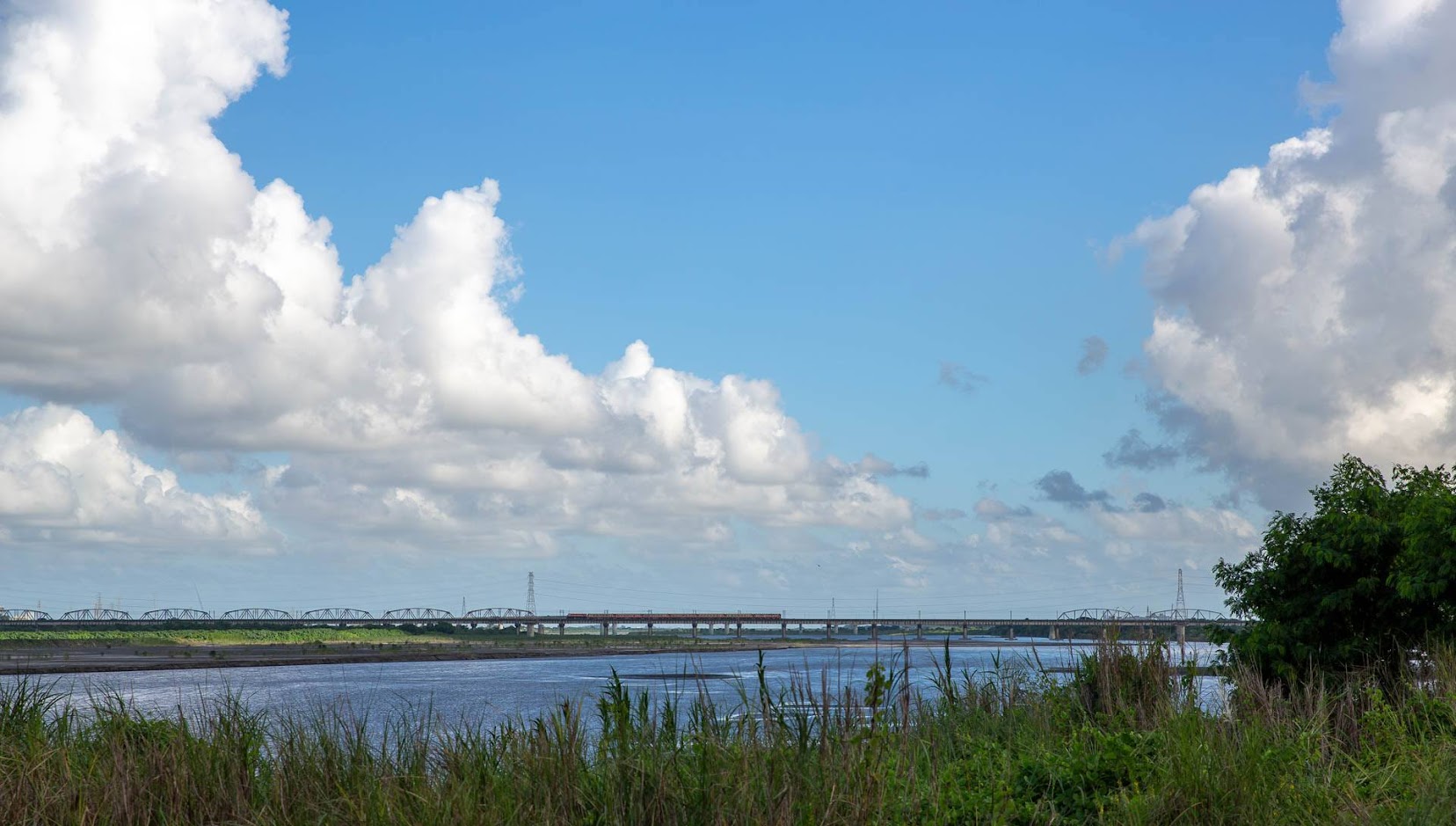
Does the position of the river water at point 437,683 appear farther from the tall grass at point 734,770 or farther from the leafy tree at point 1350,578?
the tall grass at point 734,770

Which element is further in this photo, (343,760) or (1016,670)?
(1016,670)

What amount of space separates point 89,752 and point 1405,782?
45.1ft

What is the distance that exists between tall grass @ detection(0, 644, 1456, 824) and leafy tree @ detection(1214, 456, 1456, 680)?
13702mm

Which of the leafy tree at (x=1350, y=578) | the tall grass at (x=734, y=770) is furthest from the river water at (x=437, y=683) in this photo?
the tall grass at (x=734, y=770)

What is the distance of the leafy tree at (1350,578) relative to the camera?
27438mm

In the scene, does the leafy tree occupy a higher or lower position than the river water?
higher

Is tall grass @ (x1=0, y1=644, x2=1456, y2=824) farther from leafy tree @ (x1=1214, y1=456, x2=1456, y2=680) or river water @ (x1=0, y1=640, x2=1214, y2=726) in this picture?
river water @ (x1=0, y1=640, x2=1214, y2=726)

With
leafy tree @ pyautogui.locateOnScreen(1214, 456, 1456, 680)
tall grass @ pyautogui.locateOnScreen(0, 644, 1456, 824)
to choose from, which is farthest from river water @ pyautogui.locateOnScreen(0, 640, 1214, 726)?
tall grass @ pyautogui.locateOnScreen(0, 644, 1456, 824)

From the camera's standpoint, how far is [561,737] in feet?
33.9

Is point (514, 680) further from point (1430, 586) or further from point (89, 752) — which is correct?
point (89, 752)

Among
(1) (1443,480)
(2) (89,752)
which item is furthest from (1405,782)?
(1) (1443,480)

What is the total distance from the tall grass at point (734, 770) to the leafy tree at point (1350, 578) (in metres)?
13.7

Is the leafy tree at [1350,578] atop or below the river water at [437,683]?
atop

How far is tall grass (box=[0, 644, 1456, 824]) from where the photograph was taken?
961cm
